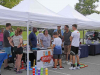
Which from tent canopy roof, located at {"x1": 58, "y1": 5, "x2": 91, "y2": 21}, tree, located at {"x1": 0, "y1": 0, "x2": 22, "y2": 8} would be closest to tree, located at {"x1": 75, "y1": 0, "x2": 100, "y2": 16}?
tree, located at {"x1": 0, "y1": 0, "x2": 22, "y2": 8}

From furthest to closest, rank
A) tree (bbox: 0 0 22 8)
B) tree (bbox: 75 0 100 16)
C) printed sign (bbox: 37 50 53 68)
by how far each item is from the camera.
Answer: tree (bbox: 75 0 100 16) → tree (bbox: 0 0 22 8) → printed sign (bbox: 37 50 53 68)

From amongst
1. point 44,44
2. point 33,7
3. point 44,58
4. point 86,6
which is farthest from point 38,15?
point 86,6

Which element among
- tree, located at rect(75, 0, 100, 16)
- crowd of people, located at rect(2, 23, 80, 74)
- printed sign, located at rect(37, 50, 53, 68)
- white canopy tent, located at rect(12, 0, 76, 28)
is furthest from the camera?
tree, located at rect(75, 0, 100, 16)

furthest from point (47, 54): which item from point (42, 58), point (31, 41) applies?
point (31, 41)

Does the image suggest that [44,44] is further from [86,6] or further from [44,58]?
[86,6]

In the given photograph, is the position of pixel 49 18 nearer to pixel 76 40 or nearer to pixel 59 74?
pixel 76 40

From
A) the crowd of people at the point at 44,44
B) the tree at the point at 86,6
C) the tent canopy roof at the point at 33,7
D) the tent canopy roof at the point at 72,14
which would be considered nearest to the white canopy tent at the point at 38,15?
the tent canopy roof at the point at 33,7

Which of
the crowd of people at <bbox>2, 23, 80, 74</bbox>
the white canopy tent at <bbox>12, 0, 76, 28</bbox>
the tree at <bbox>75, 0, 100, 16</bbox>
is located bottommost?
the crowd of people at <bbox>2, 23, 80, 74</bbox>

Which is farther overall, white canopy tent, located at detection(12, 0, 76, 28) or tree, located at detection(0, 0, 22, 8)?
tree, located at detection(0, 0, 22, 8)

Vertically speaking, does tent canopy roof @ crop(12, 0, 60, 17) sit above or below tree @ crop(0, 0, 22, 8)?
below

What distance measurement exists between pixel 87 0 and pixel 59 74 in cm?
2268

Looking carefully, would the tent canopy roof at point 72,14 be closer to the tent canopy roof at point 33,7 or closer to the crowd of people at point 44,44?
the crowd of people at point 44,44

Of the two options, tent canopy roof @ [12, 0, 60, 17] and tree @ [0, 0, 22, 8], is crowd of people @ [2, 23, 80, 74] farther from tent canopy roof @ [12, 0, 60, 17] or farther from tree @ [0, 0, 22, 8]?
tree @ [0, 0, 22, 8]

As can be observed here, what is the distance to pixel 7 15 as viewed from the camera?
173 inches
